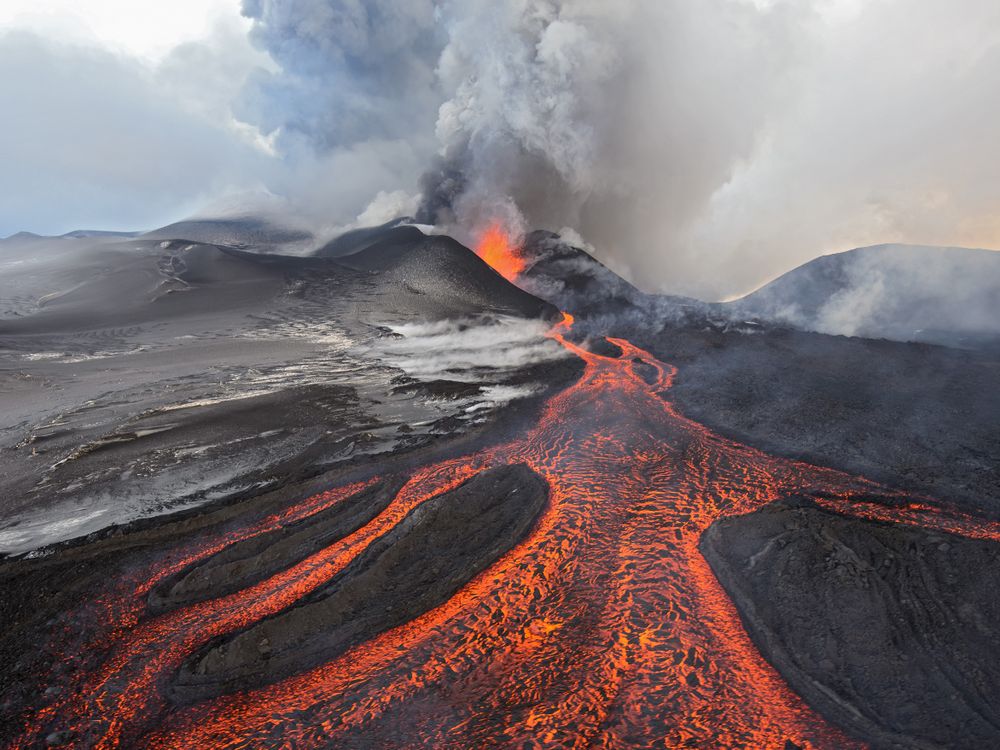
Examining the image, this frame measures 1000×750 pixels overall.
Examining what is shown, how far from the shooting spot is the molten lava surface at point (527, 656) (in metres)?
4.14

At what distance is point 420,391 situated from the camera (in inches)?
487

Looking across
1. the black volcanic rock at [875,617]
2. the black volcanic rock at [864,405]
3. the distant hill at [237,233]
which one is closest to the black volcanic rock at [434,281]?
the black volcanic rock at [864,405]

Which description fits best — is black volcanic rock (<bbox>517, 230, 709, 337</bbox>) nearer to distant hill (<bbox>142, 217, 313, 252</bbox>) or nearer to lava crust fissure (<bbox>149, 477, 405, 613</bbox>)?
lava crust fissure (<bbox>149, 477, 405, 613</bbox>)

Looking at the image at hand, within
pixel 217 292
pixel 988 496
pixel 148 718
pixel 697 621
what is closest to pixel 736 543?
pixel 697 621

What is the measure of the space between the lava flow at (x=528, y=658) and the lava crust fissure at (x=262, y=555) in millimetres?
151

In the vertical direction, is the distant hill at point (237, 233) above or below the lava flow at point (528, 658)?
above

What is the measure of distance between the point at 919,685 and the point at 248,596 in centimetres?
709

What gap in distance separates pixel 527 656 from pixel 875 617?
3.79 meters

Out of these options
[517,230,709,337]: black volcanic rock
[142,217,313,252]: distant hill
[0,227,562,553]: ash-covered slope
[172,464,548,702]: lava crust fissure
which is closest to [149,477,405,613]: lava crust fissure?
[172,464,548,702]: lava crust fissure

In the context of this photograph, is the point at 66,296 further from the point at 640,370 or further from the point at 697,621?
the point at 697,621

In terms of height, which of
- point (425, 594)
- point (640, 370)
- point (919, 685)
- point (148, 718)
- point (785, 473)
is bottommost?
point (148, 718)

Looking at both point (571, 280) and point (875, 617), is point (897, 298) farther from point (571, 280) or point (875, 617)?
point (875, 617)

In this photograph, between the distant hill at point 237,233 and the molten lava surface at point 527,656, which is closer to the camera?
the molten lava surface at point 527,656

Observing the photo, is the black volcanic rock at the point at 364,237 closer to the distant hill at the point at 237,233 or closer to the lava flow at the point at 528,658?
the distant hill at the point at 237,233
